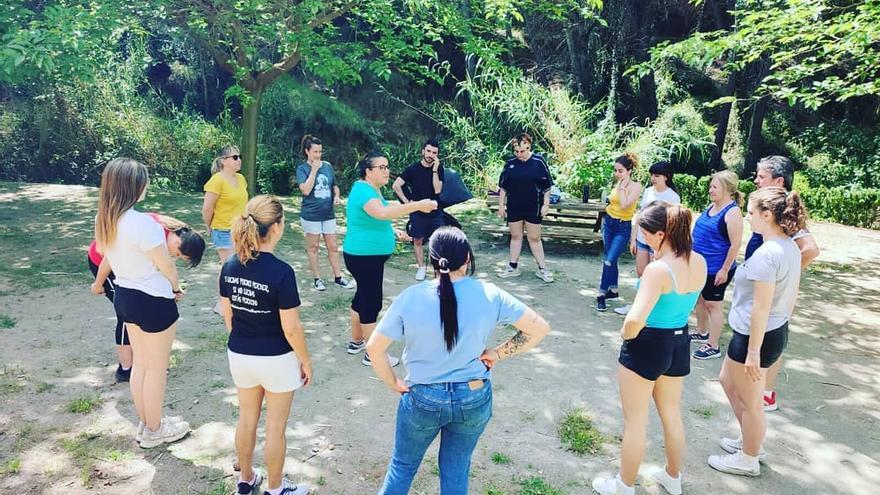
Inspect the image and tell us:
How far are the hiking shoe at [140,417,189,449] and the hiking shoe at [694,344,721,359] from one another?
13.4ft

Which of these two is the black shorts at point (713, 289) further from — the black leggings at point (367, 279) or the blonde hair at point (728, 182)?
the black leggings at point (367, 279)

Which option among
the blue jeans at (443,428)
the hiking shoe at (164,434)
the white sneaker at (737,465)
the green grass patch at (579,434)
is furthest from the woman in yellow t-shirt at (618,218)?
the hiking shoe at (164,434)

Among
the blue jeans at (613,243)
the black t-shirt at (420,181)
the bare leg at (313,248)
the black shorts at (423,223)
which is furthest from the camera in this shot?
the black shorts at (423,223)

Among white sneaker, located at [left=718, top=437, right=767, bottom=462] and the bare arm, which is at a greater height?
the bare arm

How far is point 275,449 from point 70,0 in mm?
7915

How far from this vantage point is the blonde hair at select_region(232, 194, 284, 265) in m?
2.82

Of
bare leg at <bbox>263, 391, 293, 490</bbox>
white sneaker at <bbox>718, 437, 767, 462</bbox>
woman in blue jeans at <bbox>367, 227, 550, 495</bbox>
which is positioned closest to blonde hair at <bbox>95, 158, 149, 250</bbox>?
bare leg at <bbox>263, 391, 293, 490</bbox>

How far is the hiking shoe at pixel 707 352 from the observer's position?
5191 mm

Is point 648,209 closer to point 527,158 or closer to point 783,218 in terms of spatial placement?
point 783,218

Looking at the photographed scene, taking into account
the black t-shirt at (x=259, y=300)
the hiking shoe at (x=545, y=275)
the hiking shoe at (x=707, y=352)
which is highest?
the black t-shirt at (x=259, y=300)

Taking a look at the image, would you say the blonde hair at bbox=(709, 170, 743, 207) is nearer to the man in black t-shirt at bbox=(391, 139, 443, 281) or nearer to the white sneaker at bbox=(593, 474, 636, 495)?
the white sneaker at bbox=(593, 474, 636, 495)

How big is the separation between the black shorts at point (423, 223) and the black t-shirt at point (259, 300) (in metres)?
4.15

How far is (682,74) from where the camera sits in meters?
16.6

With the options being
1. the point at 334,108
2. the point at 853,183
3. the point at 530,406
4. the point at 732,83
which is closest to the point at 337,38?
the point at 334,108
